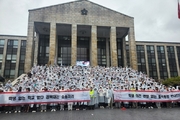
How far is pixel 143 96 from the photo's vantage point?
12.4 metres

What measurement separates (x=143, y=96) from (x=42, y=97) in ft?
26.0

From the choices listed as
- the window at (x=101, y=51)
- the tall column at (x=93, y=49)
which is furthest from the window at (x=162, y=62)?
the tall column at (x=93, y=49)

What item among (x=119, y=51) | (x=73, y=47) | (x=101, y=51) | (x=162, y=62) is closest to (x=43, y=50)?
(x=73, y=47)

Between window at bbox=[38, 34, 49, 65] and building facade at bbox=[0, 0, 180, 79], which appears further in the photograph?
window at bbox=[38, 34, 49, 65]

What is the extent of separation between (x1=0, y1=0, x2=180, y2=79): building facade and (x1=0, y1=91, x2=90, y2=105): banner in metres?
18.3

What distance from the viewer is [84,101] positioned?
457 inches

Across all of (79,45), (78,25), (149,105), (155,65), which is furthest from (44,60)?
(155,65)

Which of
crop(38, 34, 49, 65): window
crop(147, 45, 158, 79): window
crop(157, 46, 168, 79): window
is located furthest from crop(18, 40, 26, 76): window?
crop(157, 46, 168, 79): window

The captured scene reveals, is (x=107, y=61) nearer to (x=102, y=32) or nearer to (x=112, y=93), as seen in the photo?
(x=102, y=32)

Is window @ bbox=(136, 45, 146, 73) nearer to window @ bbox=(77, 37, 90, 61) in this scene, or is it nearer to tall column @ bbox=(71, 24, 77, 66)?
window @ bbox=(77, 37, 90, 61)

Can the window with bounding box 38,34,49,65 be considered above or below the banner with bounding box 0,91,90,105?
above

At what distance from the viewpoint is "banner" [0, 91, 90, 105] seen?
10855mm

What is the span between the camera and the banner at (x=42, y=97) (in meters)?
10.9

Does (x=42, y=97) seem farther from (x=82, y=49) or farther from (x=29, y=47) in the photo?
(x=82, y=49)
